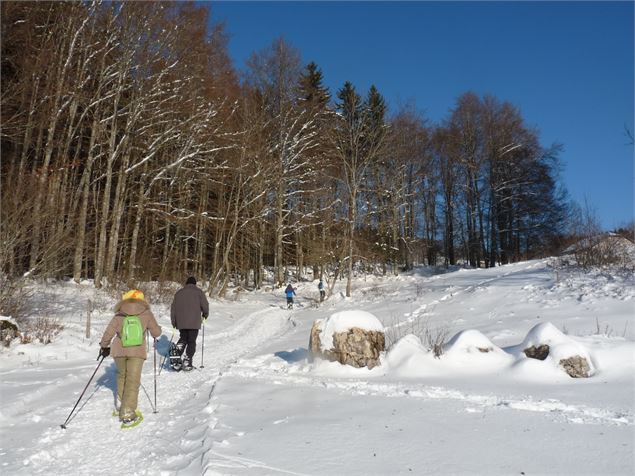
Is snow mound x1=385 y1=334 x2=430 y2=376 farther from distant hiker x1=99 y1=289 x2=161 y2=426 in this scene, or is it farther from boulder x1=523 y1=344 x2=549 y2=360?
distant hiker x1=99 y1=289 x2=161 y2=426

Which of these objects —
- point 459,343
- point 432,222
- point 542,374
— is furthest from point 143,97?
point 432,222

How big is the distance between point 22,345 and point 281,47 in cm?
2439

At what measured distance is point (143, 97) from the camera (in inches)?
781

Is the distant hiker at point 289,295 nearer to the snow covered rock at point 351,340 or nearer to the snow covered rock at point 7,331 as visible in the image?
the snow covered rock at point 7,331

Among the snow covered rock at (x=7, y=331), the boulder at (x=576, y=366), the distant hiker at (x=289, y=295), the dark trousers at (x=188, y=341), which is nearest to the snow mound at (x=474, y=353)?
the boulder at (x=576, y=366)

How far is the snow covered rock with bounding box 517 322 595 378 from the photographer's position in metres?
7.16

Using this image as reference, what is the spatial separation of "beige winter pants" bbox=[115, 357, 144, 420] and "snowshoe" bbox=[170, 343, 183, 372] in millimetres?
2934

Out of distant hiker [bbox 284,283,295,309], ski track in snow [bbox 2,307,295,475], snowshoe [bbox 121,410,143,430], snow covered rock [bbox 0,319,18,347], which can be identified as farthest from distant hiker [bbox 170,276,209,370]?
distant hiker [bbox 284,283,295,309]

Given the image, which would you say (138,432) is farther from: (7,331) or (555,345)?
(7,331)

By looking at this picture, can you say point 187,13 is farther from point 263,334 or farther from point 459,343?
point 459,343

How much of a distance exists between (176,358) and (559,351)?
22.5 feet

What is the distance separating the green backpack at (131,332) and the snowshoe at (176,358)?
120 inches

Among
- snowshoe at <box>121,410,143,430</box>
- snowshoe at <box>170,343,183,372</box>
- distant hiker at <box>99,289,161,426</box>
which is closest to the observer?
snowshoe at <box>121,410,143,430</box>

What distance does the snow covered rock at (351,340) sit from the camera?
8305 mm
